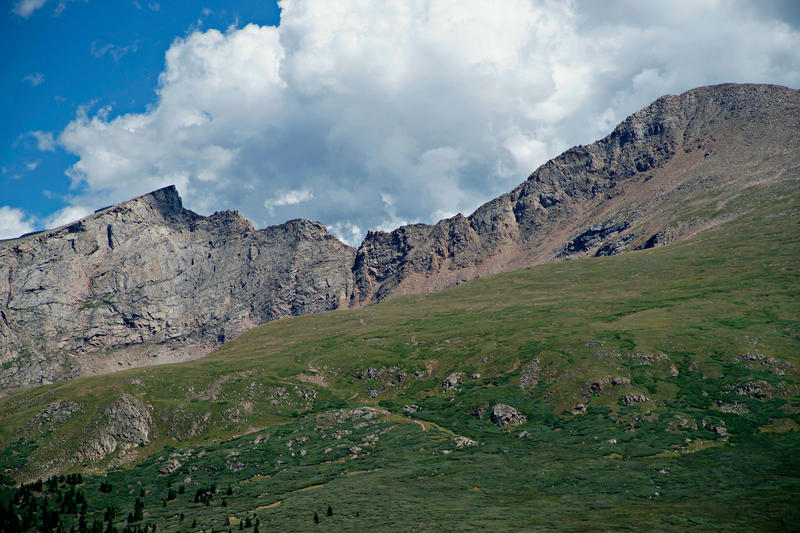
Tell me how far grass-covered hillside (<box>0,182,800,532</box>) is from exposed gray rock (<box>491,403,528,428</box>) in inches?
20.2

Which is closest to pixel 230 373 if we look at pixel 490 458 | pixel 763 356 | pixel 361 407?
pixel 361 407

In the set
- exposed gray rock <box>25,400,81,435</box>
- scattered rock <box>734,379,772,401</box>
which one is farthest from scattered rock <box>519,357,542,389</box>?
exposed gray rock <box>25,400,81,435</box>

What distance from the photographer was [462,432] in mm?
120188

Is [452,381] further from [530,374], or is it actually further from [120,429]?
[120,429]

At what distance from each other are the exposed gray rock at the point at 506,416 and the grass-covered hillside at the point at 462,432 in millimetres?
514

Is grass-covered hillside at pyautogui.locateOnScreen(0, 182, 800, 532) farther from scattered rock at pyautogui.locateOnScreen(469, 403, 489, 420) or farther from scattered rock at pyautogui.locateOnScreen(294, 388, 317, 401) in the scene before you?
→ scattered rock at pyautogui.locateOnScreen(294, 388, 317, 401)

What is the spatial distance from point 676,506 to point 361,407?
8629 centimetres

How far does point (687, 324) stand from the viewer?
14750cm

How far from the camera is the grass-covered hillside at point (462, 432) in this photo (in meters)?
77.1

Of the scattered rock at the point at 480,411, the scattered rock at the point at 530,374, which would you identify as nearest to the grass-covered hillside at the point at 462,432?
the scattered rock at the point at 480,411

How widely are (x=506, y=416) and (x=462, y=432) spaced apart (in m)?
11.4

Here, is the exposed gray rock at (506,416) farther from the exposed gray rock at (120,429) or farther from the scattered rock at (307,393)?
the exposed gray rock at (120,429)

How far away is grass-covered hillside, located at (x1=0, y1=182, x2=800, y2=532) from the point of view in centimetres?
7706

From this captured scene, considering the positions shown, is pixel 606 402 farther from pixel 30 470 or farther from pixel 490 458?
pixel 30 470
